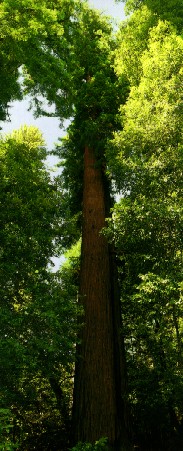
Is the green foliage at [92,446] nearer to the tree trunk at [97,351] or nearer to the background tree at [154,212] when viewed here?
the tree trunk at [97,351]

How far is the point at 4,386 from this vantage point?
6.29 m

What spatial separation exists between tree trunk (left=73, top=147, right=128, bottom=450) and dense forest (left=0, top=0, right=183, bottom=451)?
25mm

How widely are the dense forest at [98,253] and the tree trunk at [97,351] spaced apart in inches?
1.0

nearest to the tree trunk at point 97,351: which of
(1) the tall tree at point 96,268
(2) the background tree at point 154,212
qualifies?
(1) the tall tree at point 96,268

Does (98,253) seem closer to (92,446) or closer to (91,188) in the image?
(91,188)

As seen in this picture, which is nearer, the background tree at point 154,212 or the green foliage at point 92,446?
the green foliage at point 92,446

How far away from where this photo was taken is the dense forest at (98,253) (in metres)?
6.56

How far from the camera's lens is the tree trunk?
688 centimetres

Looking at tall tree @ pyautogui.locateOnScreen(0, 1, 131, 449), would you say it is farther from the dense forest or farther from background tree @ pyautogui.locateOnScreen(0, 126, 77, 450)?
background tree @ pyautogui.locateOnScreen(0, 126, 77, 450)

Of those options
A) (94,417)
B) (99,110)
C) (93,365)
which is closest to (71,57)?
(99,110)

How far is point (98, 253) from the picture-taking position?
911cm

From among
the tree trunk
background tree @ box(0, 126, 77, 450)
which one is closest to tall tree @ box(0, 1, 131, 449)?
the tree trunk

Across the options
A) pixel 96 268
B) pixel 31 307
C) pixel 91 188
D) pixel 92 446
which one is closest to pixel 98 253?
pixel 96 268

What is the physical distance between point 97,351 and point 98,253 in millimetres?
2433
